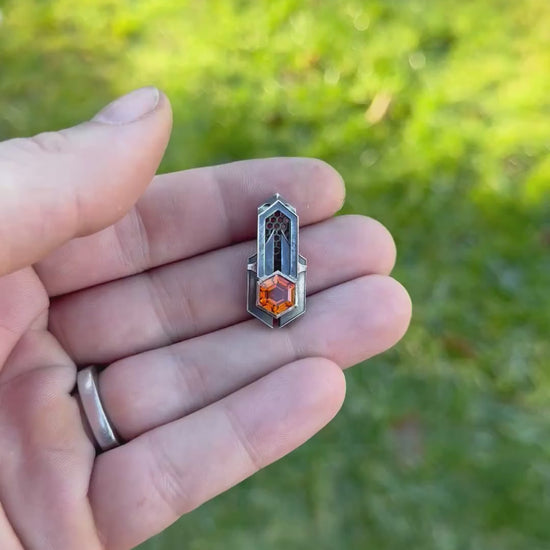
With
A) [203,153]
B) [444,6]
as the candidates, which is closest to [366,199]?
[203,153]

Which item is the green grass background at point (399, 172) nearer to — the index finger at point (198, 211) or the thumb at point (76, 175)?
the index finger at point (198, 211)

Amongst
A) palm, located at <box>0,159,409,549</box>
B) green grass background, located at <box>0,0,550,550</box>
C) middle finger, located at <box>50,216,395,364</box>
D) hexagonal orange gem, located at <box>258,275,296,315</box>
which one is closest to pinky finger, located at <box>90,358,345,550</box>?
palm, located at <box>0,159,409,549</box>

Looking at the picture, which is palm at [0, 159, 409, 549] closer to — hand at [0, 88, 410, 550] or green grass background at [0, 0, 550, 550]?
hand at [0, 88, 410, 550]

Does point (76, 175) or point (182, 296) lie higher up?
point (76, 175)

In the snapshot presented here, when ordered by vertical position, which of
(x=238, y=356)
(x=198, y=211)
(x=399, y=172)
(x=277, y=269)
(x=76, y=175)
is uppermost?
(x=76, y=175)

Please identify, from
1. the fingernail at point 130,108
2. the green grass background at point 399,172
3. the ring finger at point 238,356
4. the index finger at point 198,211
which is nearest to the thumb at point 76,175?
the fingernail at point 130,108

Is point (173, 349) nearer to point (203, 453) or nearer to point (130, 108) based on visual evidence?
point (203, 453)

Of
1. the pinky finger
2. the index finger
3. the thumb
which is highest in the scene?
the thumb

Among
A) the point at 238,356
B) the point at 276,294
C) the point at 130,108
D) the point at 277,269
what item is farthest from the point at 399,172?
the point at 130,108
